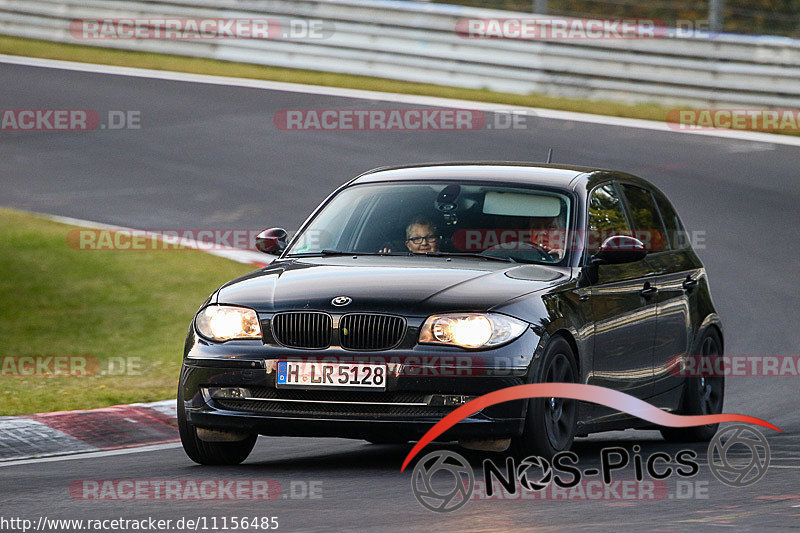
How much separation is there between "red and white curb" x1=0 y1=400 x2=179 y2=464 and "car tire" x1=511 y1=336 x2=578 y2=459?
267 centimetres

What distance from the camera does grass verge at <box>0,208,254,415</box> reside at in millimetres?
10977

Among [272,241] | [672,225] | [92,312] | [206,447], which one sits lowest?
[92,312]

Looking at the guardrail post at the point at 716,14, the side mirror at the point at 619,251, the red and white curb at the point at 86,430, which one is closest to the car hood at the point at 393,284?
the side mirror at the point at 619,251

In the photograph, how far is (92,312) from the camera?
13789 mm

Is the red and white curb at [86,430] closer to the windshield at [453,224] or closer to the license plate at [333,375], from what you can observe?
the windshield at [453,224]

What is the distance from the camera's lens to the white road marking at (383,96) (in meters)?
22.2

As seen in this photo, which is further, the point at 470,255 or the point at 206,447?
the point at 470,255

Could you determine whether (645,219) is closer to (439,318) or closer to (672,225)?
(672,225)

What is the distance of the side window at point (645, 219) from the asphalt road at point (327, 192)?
127cm

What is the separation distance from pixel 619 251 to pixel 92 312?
6.55 meters

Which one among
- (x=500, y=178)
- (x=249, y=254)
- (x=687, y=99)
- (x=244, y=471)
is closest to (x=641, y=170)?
(x=687, y=99)

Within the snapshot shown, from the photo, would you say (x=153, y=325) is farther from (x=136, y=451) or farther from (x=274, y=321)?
(x=274, y=321)

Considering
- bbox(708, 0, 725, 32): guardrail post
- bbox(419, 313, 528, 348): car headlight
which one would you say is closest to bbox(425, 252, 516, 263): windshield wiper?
bbox(419, 313, 528, 348): car headlight

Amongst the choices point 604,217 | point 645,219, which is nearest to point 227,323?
point 604,217
